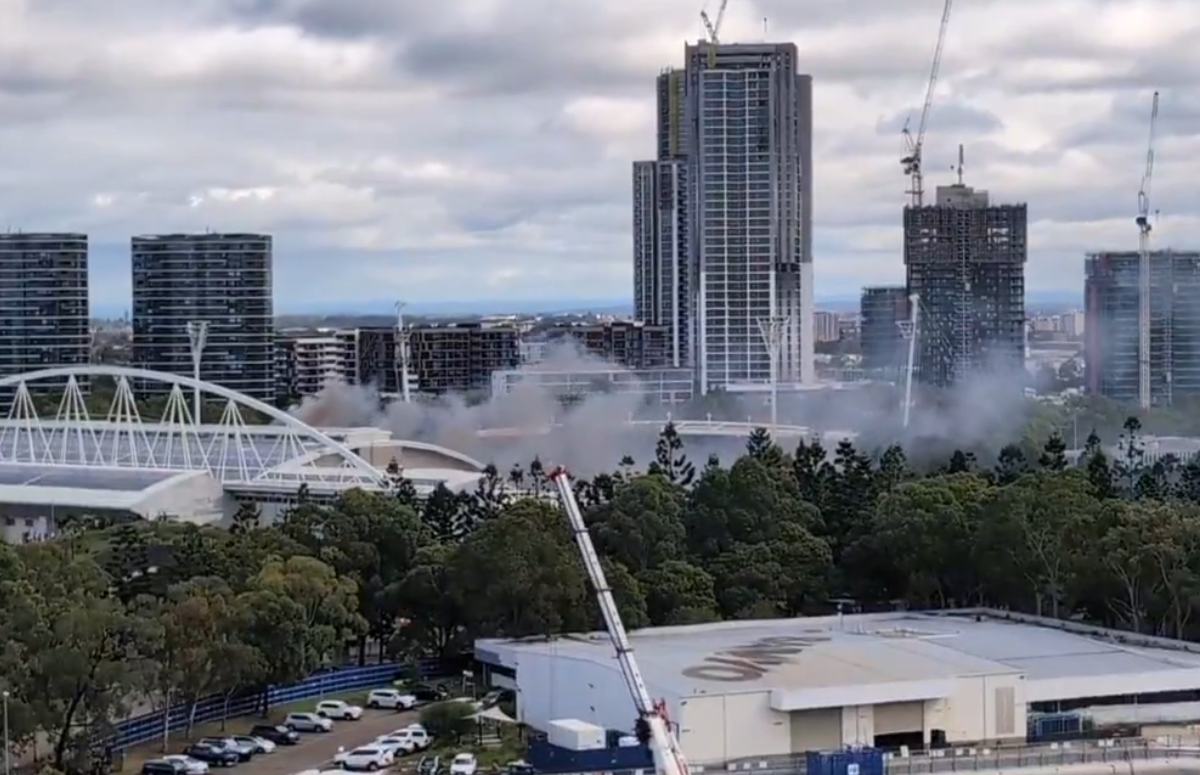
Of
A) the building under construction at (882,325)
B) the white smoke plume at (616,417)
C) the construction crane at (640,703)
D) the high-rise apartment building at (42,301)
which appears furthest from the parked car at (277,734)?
the building under construction at (882,325)

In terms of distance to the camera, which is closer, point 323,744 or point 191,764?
point 191,764

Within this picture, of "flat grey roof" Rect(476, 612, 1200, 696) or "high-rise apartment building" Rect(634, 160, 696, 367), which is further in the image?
"high-rise apartment building" Rect(634, 160, 696, 367)

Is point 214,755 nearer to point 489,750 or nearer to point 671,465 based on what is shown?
point 489,750

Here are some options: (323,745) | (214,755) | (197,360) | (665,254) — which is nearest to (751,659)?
(323,745)

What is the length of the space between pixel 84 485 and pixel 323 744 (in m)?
34.3

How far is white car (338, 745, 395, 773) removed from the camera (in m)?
28.5

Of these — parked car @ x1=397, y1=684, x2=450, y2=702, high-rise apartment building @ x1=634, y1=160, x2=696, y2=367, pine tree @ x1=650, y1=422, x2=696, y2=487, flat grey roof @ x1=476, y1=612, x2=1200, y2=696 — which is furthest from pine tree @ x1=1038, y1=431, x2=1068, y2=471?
high-rise apartment building @ x1=634, y1=160, x2=696, y2=367

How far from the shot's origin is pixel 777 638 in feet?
111

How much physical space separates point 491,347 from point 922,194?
86.5ft

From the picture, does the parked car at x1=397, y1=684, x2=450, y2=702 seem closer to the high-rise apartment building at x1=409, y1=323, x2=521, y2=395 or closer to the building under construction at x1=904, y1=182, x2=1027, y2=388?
the high-rise apartment building at x1=409, y1=323, x2=521, y2=395

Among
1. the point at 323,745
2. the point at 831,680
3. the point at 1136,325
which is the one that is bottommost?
the point at 323,745

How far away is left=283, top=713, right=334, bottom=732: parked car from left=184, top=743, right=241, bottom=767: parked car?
84.1 inches

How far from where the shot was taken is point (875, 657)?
31219mm

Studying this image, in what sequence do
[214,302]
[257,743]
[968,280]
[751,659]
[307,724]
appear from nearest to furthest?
[257,743], [751,659], [307,724], [214,302], [968,280]
